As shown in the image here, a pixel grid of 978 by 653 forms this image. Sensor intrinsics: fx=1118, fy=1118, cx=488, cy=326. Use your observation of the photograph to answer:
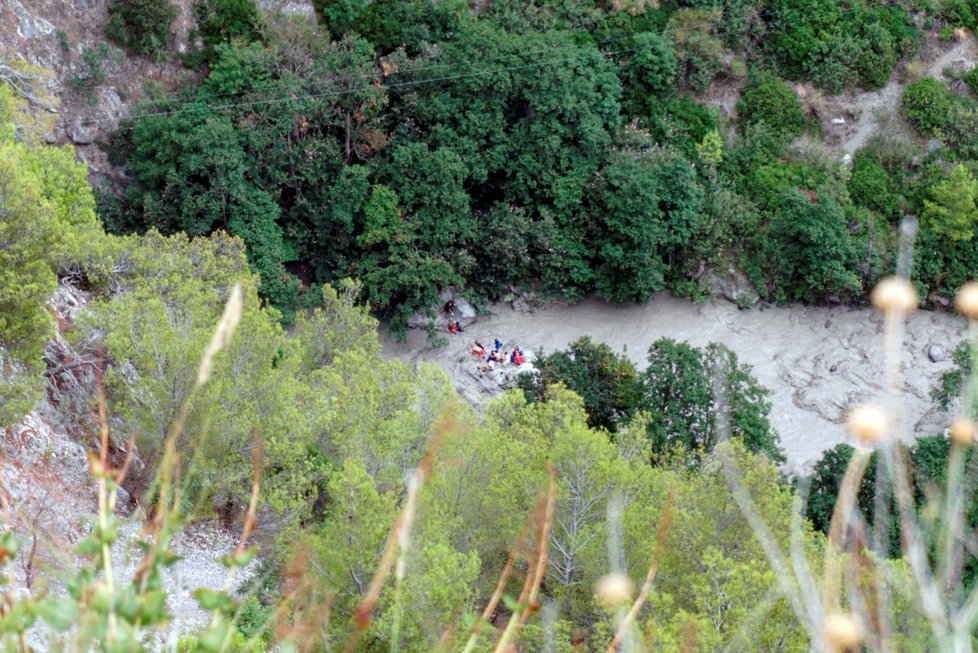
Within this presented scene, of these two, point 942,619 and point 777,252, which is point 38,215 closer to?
point 942,619

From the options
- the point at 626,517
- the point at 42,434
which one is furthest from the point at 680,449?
the point at 42,434

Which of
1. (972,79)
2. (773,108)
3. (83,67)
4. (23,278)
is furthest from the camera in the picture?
(972,79)

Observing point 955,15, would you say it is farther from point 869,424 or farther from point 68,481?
point 869,424

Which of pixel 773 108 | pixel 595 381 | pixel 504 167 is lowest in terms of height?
pixel 595 381

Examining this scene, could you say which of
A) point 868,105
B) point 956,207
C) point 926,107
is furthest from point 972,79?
point 956,207

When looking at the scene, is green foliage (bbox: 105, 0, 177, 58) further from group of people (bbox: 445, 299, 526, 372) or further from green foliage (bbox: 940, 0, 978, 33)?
green foliage (bbox: 940, 0, 978, 33)

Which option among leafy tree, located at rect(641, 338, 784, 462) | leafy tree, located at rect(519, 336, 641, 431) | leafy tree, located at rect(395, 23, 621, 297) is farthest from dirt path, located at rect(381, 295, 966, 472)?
leafy tree, located at rect(641, 338, 784, 462)
